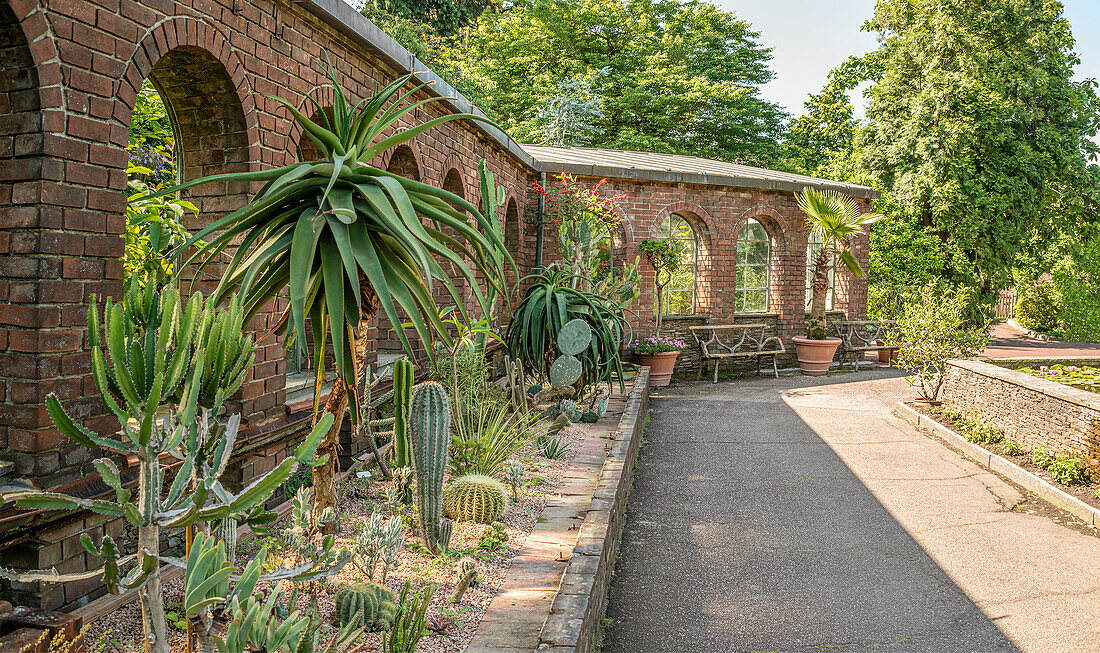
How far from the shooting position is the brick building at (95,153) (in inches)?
99.7

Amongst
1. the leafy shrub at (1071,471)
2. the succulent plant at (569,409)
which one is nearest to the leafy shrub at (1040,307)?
the leafy shrub at (1071,471)

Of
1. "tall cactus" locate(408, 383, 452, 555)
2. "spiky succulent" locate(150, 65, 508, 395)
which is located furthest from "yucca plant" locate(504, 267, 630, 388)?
"spiky succulent" locate(150, 65, 508, 395)

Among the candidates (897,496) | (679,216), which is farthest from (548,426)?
(679,216)

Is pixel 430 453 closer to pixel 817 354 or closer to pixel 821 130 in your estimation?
pixel 817 354

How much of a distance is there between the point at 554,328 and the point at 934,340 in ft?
17.0

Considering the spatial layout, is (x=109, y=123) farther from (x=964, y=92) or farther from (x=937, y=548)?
(x=964, y=92)

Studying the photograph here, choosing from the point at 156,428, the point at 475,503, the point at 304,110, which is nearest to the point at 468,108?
the point at 304,110

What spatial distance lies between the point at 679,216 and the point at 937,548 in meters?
9.32

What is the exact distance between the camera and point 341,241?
2.52 meters

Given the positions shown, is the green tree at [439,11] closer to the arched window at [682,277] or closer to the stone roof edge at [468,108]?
the arched window at [682,277]

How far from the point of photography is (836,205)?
12.9 metres

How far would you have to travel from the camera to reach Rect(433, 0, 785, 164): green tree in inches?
902

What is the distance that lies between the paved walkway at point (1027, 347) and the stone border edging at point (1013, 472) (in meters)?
7.40

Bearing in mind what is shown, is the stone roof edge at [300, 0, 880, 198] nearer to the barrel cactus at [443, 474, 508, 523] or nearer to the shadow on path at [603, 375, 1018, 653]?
the barrel cactus at [443, 474, 508, 523]
